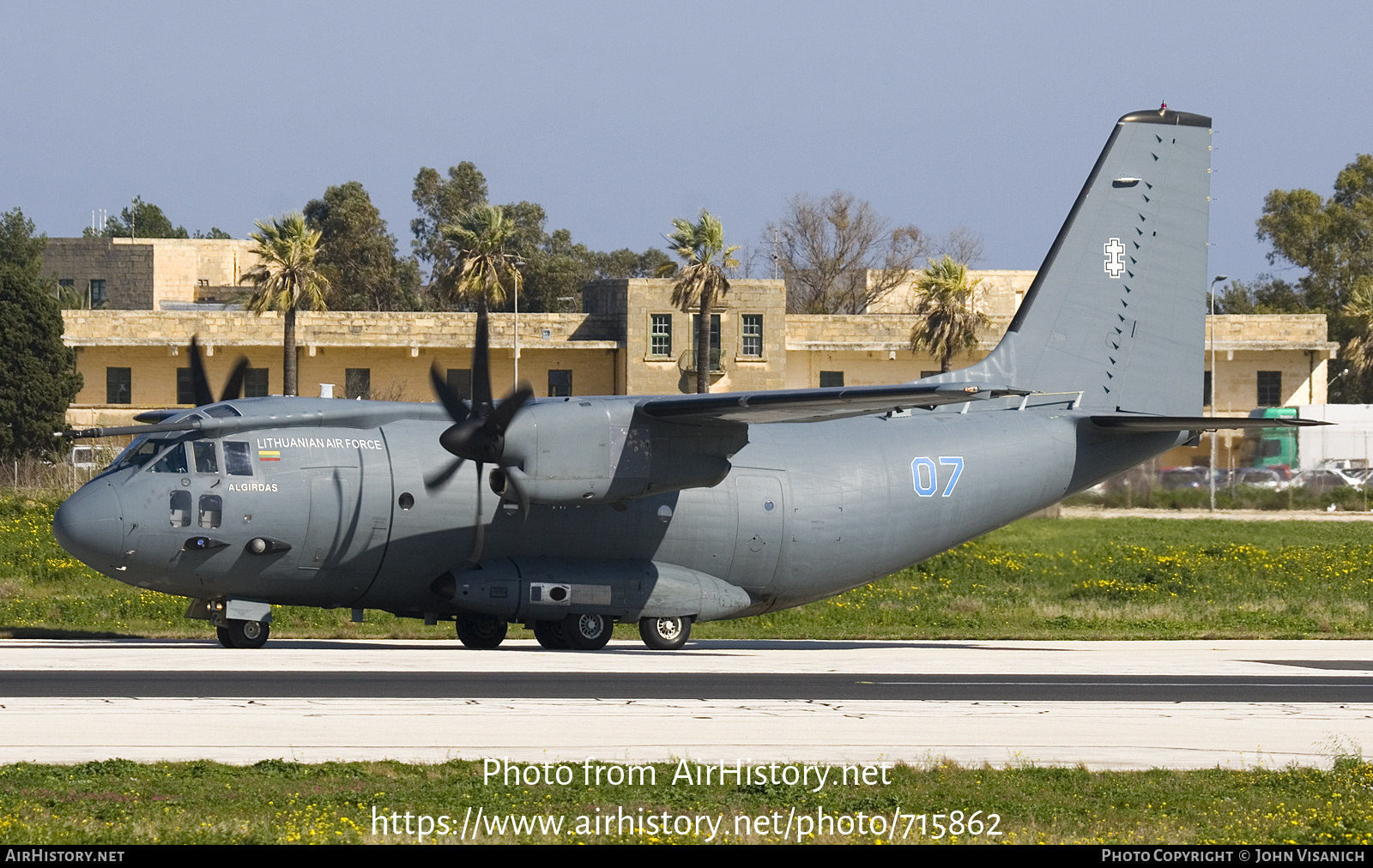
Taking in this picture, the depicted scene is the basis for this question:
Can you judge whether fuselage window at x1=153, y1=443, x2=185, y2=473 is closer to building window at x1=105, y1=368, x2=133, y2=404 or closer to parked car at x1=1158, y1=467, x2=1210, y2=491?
parked car at x1=1158, y1=467, x2=1210, y2=491

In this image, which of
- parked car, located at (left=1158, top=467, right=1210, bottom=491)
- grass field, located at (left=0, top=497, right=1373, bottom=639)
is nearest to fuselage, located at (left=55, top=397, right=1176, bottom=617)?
grass field, located at (left=0, top=497, right=1373, bottom=639)

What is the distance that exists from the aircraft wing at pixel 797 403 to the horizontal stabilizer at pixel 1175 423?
501cm

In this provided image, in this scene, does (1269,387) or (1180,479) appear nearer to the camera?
(1180,479)

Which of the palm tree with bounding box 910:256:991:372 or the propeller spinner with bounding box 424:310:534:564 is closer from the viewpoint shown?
the propeller spinner with bounding box 424:310:534:564

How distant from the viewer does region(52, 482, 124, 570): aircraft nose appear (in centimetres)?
2236

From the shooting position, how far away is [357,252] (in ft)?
364

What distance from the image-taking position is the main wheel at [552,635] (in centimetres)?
2583

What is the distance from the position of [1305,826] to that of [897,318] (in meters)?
64.5

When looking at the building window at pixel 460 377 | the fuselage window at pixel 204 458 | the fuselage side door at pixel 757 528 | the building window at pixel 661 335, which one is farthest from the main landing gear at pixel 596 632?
the building window at pixel 661 335

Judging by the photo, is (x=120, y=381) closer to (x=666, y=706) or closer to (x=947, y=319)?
(x=947, y=319)

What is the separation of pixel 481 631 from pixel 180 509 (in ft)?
18.8

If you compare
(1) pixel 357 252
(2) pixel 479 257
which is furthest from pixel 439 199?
(2) pixel 479 257

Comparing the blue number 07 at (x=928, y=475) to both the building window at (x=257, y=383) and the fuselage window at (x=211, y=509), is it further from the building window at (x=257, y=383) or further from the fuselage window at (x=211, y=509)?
the building window at (x=257, y=383)

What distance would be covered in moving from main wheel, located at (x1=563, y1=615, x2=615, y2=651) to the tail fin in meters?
8.82
